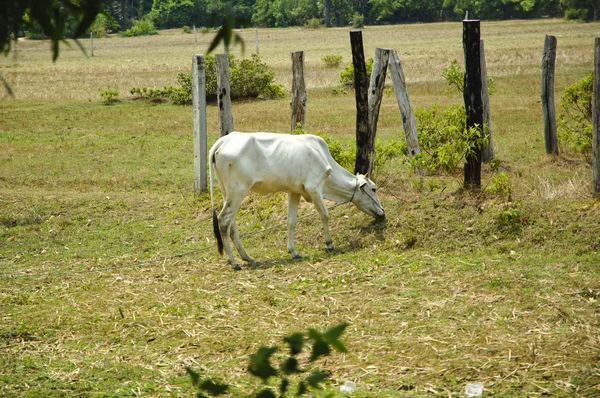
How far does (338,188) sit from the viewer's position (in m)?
9.07

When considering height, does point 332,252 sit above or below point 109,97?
below

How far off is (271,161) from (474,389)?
4.20 metres

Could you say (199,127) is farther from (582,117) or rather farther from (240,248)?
(582,117)

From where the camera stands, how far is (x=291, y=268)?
26.9 ft

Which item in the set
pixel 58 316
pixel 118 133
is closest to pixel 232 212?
pixel 58 316

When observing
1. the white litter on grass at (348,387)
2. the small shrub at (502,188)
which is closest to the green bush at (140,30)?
the small shrub at (502,188)

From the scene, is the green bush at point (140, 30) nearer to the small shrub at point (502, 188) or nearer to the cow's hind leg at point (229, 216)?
the cow's hind leg at point (229, 216)

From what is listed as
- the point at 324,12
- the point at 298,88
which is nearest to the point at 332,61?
the point at 298,88

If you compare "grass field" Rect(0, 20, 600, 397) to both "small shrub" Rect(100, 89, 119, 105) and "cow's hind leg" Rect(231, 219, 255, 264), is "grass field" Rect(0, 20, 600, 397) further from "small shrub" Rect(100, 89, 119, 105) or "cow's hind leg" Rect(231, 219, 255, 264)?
"small shrub" Rect(100, 89, 119, 105)

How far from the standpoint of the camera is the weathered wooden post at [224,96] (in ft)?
37.1

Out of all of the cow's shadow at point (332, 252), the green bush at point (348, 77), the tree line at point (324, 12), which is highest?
the tree line at point (324, 12)

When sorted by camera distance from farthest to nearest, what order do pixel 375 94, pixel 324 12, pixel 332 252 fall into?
pixel 324 12 → pixel 375 94 → pixel 332 252

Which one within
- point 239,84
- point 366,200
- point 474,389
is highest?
point 239,84

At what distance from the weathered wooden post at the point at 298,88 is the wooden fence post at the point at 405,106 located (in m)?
1.35
